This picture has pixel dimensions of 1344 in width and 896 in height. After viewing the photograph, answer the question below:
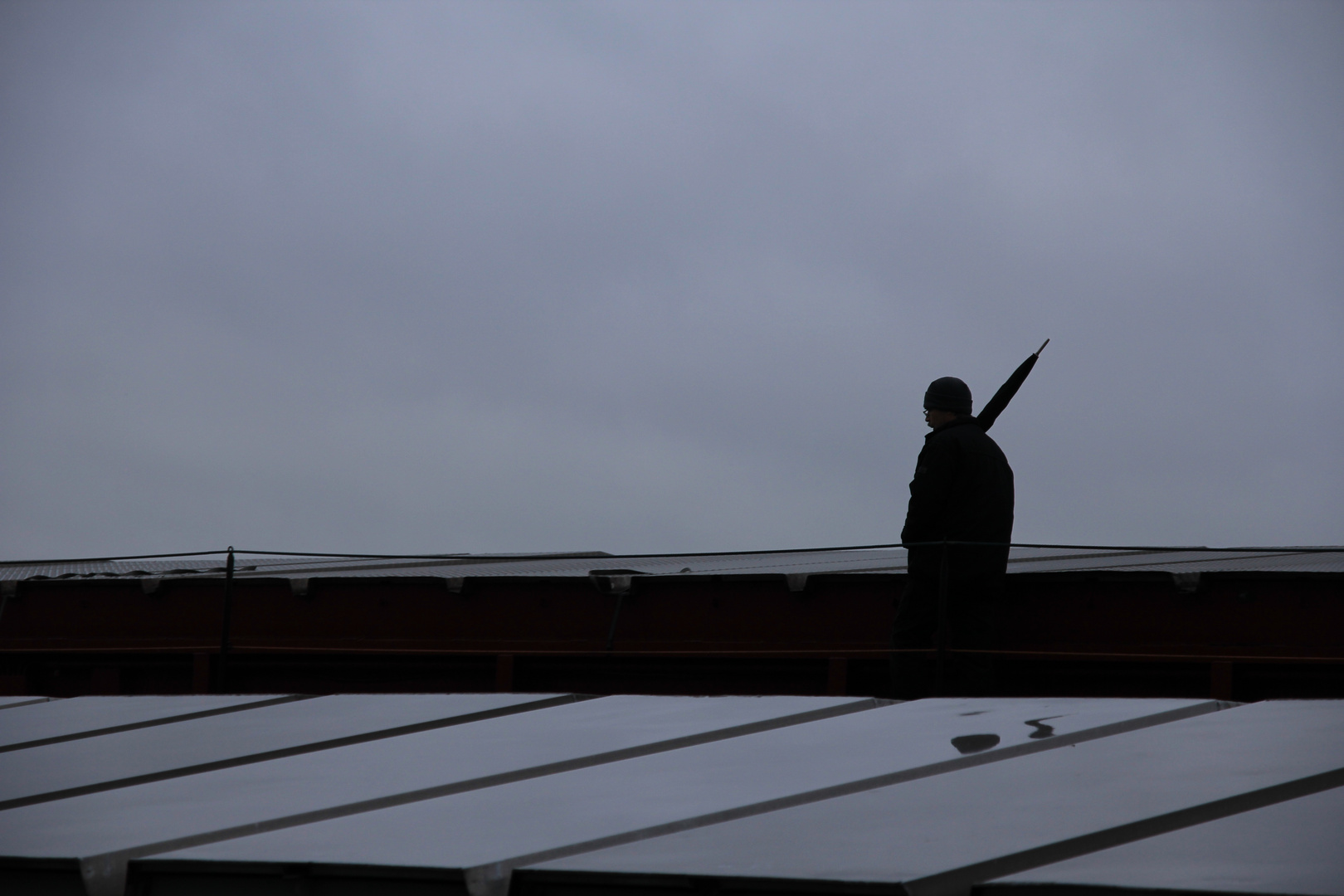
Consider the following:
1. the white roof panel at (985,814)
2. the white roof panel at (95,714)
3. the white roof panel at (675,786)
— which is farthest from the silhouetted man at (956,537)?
the white roof panel at (95,714)

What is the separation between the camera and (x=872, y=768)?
4059mm

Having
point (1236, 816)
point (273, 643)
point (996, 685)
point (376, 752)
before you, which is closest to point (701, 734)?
point (376, 752)

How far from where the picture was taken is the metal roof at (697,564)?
9.52m

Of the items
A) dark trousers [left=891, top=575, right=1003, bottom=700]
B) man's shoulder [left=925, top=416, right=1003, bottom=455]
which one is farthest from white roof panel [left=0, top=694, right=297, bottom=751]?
man's shoulder [left=925, top=416, right=1003, bottom=455]

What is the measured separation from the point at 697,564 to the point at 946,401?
4242mm

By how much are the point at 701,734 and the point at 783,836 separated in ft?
4.75

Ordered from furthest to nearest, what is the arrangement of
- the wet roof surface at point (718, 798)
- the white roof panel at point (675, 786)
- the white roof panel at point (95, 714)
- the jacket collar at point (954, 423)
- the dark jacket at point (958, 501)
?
the jacket collar at point (954, 423) → the dark jacket at point (958, 501) → the white roof panel at point (95, 714) → the white roof panel at point (675, 786) → the wet roof surface at point (718, 798)

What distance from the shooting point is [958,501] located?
7777mm

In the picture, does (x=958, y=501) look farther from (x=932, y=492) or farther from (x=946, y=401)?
(x=946, y=401)

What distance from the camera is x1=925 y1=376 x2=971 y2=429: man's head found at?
7.88m

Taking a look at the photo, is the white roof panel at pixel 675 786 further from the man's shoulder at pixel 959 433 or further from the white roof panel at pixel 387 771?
the man's shoulder at pixel 959 433

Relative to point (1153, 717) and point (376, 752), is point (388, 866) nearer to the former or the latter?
point (376, 752)

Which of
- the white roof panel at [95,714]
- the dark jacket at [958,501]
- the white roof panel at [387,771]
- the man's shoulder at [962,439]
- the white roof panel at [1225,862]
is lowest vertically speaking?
the white roof panel at [1225,862]

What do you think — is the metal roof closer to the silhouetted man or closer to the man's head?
the silhouetted man
